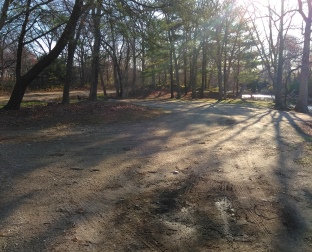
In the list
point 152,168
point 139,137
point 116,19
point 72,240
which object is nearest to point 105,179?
point 152,168

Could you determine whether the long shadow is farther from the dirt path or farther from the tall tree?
the tall tree

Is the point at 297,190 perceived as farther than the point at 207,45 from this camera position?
No

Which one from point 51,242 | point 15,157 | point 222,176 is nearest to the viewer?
point 51,242

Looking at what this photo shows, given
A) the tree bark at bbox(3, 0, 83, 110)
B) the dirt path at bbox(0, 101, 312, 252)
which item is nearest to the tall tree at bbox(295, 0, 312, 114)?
the dirt path at bbox(0, 101, 312, 252)

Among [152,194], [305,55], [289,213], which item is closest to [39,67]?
[152,194]

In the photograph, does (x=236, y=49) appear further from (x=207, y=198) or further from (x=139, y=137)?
(x=207, y=198)

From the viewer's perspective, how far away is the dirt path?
3.57 m

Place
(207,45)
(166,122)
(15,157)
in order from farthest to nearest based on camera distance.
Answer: (207,45)
(166,122)
(15,157)

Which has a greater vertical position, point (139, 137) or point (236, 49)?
point (236, 49)

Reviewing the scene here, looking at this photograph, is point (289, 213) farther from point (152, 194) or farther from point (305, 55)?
point (305, 55)

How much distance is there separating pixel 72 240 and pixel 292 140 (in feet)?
25.7

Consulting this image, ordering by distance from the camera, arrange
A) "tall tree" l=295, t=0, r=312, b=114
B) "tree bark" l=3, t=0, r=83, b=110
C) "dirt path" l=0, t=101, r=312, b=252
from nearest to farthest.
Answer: "dirt path" l=0, t=101, r=312, b=252 < "tree bark" l=3, t=0, r=83, b=110 < "tall tree" l=295, t=0, r=312, b=114

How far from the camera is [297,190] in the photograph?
17.4 feet

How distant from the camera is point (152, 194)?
4.82m
